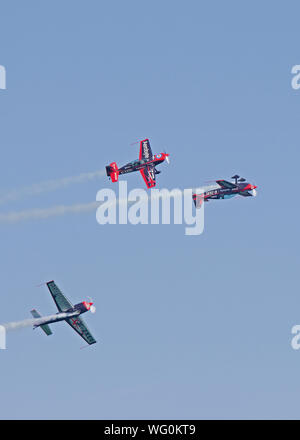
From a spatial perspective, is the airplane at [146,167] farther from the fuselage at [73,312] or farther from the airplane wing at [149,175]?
the fuselage at [73,312]

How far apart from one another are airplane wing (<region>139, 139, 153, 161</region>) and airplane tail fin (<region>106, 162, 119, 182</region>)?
313 inches

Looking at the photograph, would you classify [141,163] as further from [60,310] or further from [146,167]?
[60,310]

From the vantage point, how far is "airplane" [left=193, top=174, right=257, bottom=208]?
6767 inches

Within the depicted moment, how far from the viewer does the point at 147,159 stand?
18900 cm

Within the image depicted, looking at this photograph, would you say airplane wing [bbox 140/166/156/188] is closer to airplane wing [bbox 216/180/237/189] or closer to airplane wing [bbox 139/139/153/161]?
airplane wing [bbox 139/139/153/161]

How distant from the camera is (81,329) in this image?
555 feet

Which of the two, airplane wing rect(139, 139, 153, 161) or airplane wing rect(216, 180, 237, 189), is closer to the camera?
airplane wing rect(216, 180, 237, 189)

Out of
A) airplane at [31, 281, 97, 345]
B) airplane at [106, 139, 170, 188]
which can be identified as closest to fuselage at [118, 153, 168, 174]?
airplane at [106, 139, 170, 188]

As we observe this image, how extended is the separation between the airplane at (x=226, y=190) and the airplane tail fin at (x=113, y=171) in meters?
17.4

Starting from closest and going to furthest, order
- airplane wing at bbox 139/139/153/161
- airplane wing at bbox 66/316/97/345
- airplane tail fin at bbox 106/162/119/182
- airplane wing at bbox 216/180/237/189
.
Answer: airplane wing at bbox 66/316/97/345 → airplane wing at bbox 216/180/237/189 → airplane tail fin at bbox 106/162/119/182 → airplane wing at bbox 139/139/153/161

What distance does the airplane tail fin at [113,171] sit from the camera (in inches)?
7200

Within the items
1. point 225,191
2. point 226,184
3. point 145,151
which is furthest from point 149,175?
point 226,184
